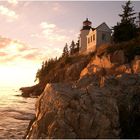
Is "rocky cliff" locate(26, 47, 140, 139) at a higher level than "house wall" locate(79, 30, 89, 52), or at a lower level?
lower

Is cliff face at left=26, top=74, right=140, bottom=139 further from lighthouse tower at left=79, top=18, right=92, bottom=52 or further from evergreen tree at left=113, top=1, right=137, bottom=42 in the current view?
lighthouse tower at left=79, top=18, right=92, bottom=52

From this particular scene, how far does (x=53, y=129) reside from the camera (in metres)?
14.7

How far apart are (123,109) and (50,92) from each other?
15.2 feet

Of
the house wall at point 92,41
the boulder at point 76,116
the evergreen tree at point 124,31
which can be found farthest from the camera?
the house wall at point 92,41

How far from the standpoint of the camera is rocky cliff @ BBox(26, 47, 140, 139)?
1465 cm

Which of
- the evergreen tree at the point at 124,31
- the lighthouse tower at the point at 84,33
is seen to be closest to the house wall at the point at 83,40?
the lighthouse tower at the point at 84,33

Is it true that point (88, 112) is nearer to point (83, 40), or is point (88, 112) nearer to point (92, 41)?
point (92, 41)

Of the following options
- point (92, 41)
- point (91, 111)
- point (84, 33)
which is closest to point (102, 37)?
point (92, 41)

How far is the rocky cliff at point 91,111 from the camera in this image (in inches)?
577

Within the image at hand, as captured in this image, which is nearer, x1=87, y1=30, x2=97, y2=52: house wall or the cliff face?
the cliff face

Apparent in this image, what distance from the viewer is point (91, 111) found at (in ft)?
49.7

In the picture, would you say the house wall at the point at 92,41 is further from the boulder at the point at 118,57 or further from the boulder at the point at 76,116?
the boulder at the point at 76,116

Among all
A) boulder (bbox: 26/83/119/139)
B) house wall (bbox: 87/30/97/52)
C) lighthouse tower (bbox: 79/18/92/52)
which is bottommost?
boulder (bbox: 26/83/119/139)

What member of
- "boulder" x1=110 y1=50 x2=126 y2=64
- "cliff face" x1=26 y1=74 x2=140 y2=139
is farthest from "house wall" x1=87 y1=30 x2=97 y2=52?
"cliff face" x1=26 y1=74 x2=140 y2=139
